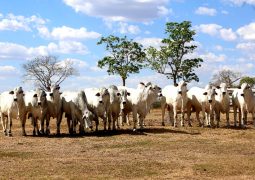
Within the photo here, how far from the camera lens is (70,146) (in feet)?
59.0

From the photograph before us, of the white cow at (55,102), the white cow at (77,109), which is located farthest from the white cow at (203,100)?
the white cow at (55,102)

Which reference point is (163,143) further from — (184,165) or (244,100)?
(244,100)

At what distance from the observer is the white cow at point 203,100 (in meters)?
25.6

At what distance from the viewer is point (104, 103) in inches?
911

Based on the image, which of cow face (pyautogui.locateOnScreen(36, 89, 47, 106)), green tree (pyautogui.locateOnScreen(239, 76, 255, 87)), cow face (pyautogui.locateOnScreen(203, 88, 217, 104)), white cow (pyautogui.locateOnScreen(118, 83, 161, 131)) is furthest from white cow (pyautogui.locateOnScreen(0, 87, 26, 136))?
green tree (pyautogui.locateOnScreen(239, 76, 255, 87))

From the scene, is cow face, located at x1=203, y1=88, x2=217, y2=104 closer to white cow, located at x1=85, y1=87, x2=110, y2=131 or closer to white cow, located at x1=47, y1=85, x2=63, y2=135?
white cow, located at x1=85, y1=87, x2=110, y2=131

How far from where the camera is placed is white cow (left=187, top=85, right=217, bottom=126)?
83.9 ft

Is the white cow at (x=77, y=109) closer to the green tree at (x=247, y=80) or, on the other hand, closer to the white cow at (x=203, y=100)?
the white cow at (x=203, y=100)

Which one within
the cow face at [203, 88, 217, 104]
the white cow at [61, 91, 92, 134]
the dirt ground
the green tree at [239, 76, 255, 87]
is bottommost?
the dirt ground

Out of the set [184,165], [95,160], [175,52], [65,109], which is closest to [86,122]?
[65,109]

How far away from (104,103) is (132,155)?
307 inches

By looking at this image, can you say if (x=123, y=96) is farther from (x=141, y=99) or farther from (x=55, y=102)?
(x=55, y=102)

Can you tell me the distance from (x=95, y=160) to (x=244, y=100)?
44.5ft

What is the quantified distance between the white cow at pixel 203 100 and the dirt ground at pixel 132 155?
3111 mm
